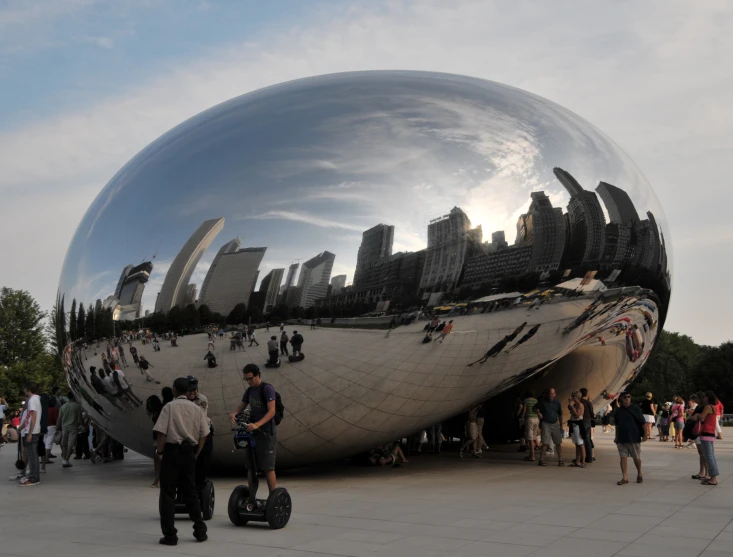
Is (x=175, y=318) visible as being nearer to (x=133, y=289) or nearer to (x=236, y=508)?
(x=133, y=289)

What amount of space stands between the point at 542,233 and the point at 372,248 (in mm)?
2314

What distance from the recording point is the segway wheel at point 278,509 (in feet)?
24.5

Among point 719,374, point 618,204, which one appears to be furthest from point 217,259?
point 719,374

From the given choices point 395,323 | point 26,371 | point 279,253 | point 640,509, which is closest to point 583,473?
point 640,509

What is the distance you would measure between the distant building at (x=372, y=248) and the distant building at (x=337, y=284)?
150mm


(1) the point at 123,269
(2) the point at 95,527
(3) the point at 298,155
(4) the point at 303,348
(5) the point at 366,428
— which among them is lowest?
(2) the point at 95,527

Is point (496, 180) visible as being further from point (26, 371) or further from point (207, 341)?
point (26, 371)

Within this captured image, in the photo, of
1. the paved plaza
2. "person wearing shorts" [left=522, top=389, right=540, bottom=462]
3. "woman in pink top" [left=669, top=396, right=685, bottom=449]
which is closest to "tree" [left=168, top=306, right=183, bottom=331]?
the paved plaza

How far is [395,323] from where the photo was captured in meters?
9.80

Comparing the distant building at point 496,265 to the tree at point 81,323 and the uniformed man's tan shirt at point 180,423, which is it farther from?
the tree at point 81,323

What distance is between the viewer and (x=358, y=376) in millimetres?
10023

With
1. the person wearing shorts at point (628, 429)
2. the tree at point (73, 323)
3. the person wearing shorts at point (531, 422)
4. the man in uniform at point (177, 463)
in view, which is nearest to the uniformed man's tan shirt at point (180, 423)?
the man in uniform at point (177, 463)

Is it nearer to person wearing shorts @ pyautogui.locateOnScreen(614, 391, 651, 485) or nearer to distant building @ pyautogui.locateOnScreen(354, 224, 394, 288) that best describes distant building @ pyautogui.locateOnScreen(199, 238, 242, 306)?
distant building @ pyautogui.locateOnScreen(354, 224, 394, 288)

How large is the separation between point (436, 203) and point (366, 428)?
306cm
